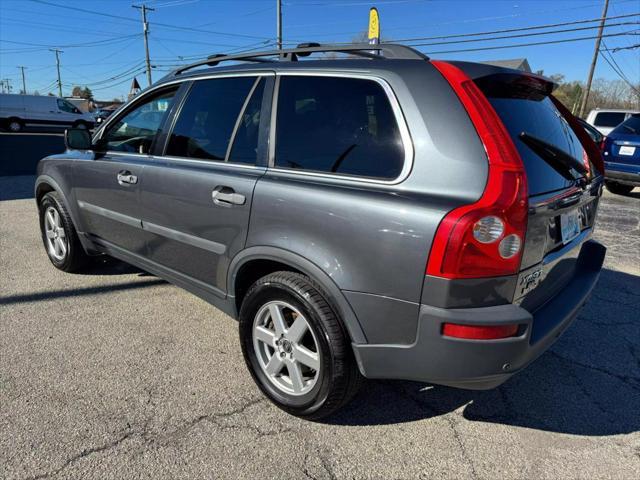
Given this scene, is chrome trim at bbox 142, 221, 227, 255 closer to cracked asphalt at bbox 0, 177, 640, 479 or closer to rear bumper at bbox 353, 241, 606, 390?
cracked asphalt at bbox 0, 177, 640, 479

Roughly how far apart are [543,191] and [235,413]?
1.88m

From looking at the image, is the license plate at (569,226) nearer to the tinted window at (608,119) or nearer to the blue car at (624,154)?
the blue car at (624,154)

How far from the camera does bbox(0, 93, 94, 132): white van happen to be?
27.5 metres

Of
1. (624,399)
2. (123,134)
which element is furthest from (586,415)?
(123,134)

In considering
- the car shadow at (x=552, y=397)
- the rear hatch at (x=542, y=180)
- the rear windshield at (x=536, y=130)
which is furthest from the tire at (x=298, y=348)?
the rear windshield at (x=536, y=130)

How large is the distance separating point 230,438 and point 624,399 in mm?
2255

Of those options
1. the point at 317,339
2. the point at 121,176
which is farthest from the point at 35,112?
the point at 317,339

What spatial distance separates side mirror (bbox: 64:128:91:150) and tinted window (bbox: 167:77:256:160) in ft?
3.41

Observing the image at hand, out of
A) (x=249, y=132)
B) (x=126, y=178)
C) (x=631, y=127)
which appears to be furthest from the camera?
(x=631, y=127)

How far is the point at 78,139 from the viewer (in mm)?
3732

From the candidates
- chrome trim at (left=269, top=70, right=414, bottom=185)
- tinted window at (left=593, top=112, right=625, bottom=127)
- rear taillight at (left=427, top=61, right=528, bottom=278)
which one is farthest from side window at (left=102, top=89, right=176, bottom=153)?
tinted window at (left=593, top=112, right=625, bottom=127)

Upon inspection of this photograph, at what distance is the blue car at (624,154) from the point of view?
29.1ft

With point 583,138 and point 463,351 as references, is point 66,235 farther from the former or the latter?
point 583,138

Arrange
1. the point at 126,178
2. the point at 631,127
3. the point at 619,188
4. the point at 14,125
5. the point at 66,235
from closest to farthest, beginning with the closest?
the point at 126,178 < the point at 66,235 < the point at 631,127 < the point at 619,188 < the point at 14,125
